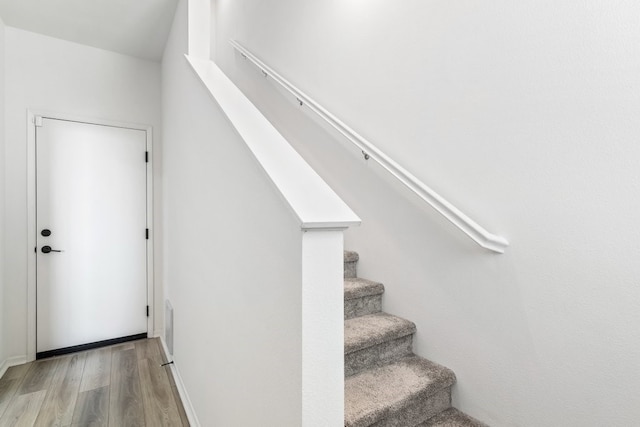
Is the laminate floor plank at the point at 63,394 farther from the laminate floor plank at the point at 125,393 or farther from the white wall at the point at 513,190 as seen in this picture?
the white wall at the point at 513,190

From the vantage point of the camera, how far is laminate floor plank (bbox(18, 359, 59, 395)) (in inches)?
88.8

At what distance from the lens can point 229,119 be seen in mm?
1197

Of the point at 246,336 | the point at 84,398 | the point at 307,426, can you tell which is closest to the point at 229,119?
the point at 246,336

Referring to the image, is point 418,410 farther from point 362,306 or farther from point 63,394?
point 63,394

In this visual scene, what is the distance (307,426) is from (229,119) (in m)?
1.04

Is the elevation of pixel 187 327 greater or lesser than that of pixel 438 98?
lesser

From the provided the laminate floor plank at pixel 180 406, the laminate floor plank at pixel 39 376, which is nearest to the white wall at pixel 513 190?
the laminate floor plank at pixel 180 406

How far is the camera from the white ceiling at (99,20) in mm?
2328

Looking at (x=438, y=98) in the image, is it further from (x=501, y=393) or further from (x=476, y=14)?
(x=501, y=393)

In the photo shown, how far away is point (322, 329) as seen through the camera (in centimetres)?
77

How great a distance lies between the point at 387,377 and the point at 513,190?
1027 mm

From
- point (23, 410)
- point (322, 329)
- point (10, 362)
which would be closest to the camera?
point (322, 329)

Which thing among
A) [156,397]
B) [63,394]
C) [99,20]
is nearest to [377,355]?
[156,397]

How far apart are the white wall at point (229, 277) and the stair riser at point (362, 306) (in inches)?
28.4
